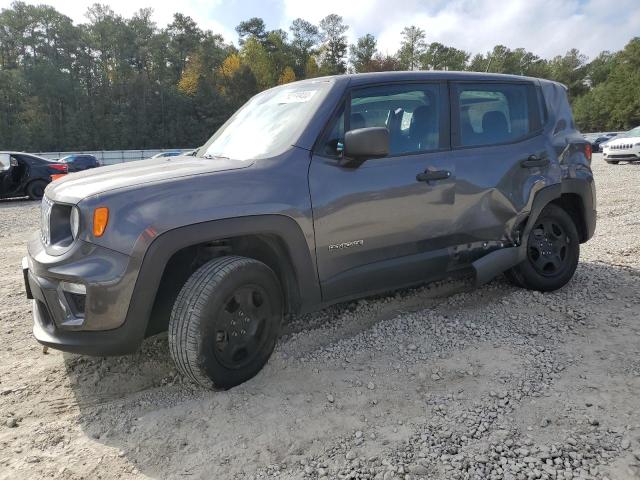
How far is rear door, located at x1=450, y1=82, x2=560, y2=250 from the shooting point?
3.53m

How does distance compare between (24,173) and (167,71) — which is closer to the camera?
(24,173)

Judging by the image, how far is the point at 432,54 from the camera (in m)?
87.7

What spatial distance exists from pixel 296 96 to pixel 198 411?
2161mm

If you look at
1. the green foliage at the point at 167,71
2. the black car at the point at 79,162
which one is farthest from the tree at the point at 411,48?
the black car at the point at 79,162

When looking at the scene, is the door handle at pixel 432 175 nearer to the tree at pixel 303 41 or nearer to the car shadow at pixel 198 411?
the car shadow at pixel 198 411

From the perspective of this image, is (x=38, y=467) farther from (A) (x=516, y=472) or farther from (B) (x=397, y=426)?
(A) (x=516, y=472)

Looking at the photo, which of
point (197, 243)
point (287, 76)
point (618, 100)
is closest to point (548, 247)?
point (197, 243)

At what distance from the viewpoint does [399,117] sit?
335 cm

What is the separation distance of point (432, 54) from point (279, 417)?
3724 inches

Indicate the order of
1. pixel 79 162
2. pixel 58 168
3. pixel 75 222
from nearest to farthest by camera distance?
pixel 75 222 < pixel 58 168 < pixel 79 162

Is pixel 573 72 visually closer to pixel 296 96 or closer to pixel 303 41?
pixel 303 41

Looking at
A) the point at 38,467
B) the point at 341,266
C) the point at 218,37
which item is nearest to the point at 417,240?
the point at 341,266

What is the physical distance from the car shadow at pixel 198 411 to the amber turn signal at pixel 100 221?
100cm

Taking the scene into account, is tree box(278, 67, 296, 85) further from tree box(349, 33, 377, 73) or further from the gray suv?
the gray suv
